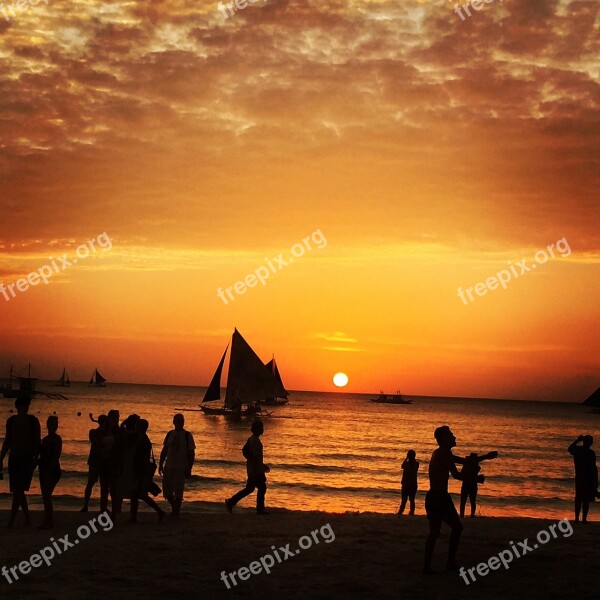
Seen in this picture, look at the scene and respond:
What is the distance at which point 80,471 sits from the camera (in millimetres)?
34188

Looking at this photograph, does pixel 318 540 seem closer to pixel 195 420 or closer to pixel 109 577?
pixel 109 577

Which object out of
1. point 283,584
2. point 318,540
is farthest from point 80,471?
point 283,584

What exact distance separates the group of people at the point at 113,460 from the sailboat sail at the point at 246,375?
53127mm

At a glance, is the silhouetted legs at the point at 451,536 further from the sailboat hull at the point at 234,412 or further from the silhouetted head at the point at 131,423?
the sailboat hull at the point at 234,412

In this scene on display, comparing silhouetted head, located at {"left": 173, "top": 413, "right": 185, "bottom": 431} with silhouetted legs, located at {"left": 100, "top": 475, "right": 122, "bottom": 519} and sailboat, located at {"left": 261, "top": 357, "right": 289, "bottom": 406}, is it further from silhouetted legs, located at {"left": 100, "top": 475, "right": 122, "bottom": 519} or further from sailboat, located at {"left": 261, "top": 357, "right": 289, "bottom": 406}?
sailboat, located at {"left": 261, "top": 357, "right": 289, "bottom": 406}

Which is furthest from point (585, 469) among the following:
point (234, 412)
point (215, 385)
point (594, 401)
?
point (594, 401)

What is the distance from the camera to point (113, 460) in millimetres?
12953

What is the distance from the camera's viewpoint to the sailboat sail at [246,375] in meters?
67.9

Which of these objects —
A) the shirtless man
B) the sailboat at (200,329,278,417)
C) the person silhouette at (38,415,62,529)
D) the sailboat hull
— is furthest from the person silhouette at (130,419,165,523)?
the sailboat hull

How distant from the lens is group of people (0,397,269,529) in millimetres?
11805

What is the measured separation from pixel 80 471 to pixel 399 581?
2752cm

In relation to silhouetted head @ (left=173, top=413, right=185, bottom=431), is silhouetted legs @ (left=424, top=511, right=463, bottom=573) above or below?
below

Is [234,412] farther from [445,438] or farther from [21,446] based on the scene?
[445,438]

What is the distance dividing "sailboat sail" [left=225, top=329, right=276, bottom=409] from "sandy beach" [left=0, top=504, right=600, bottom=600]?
53.4 m
